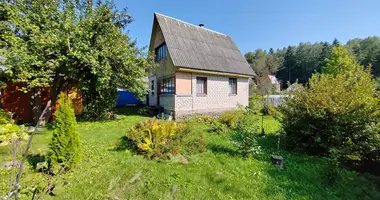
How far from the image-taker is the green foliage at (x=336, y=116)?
15.7 feet

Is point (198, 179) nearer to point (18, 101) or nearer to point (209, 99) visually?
point (209, 99)

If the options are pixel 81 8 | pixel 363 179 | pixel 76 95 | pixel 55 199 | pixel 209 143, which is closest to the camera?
pixel 55 199

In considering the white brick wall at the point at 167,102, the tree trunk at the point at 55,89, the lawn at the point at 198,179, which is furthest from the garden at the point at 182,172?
the white brick wall at the point at 167,102

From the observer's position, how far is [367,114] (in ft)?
15.9

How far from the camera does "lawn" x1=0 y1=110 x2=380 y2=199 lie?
340 cm

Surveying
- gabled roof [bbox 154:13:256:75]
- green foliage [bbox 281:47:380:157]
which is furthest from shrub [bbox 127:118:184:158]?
gabled roof [bbox 154:13:256:75]

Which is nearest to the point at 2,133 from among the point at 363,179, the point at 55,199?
the point at 55,199

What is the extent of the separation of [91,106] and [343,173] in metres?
10.9

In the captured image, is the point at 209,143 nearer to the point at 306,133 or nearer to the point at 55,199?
the point at 306,133

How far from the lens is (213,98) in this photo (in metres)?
11.8

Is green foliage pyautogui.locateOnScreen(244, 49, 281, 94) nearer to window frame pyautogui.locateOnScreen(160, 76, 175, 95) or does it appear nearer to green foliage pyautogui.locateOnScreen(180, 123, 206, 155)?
window frame pyautogui.locateOnScreen(160, 76, 175, 95)

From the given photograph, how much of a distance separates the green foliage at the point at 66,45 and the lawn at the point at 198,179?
11.1 feet

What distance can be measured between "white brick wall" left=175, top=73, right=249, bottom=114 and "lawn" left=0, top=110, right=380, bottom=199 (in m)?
5.42

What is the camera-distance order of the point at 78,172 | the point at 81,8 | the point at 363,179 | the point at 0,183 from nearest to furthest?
the point at 0,183 < the point at 78,172 < the point at 363,179 < the point at 81,8
